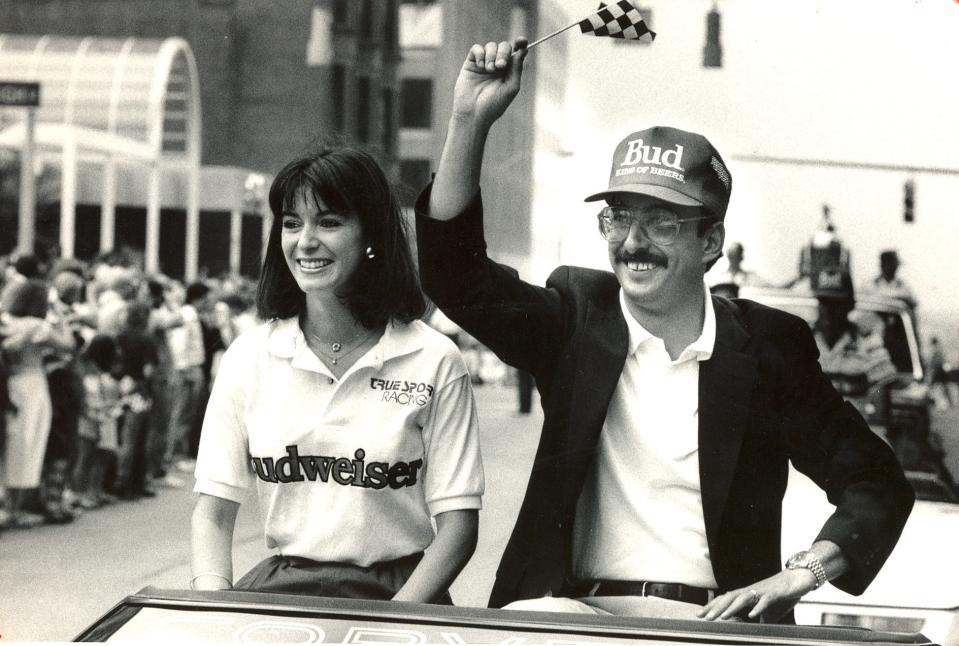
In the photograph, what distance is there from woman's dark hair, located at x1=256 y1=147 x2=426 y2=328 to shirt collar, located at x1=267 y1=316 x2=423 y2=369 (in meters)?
0.02

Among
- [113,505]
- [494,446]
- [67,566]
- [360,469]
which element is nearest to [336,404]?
[360,469]

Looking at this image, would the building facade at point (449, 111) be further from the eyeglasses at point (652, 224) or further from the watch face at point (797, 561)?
the watch face at point (797, 561)

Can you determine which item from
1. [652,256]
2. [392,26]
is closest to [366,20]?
[392,26]

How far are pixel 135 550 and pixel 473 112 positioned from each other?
4.81 ft

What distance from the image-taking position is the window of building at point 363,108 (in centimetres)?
239

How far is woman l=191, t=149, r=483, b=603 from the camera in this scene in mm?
2229

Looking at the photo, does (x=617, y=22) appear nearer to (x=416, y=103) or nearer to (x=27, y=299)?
(x=416, y=103)

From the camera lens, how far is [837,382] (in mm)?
2318

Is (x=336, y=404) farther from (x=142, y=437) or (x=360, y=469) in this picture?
(x=142, y=437)

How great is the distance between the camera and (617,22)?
84.4 inches

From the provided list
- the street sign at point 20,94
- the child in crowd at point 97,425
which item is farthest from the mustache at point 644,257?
the child in crowd at point 97,425

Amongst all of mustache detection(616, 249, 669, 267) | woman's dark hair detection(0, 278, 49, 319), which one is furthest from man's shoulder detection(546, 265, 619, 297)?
woman's dark hair detection(0, 278, 49, 319)

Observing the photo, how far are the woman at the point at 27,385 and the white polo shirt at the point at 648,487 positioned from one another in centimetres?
183

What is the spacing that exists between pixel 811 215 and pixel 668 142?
0.27 meters
